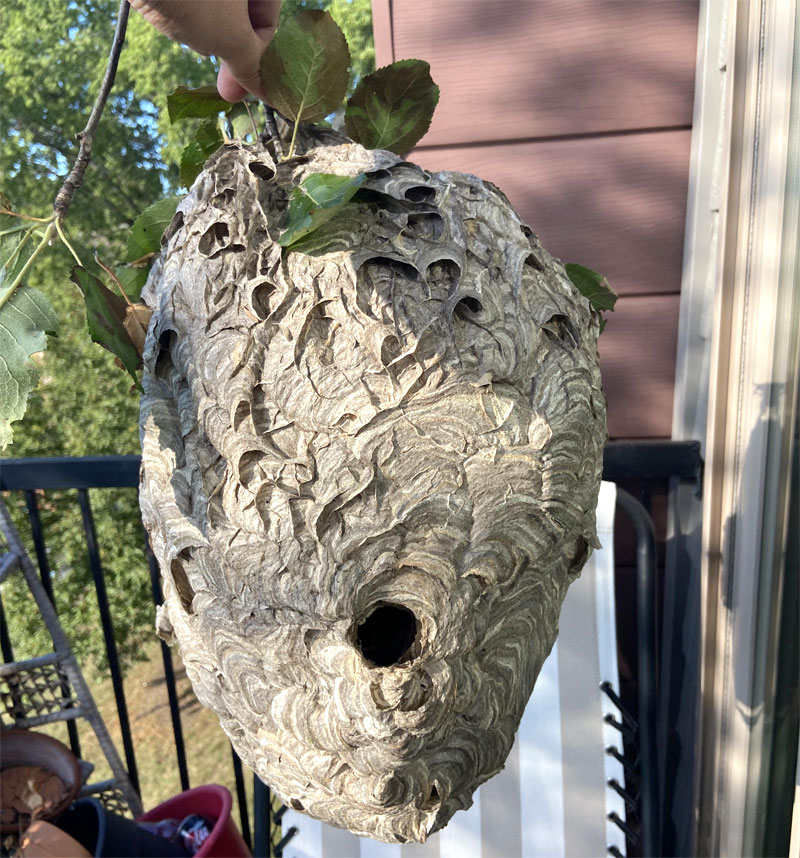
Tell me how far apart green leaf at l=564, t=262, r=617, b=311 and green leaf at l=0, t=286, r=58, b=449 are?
0.48m

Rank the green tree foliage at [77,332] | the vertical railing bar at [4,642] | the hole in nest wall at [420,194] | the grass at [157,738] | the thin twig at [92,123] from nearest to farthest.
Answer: the thin twig at [92,123] < the hole in nest wall at [420,194] < the vertical railing bar at [4,642] < the grass at [157,738] < the green tree foliage at [77,332]

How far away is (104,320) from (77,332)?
→ 13.3 feet

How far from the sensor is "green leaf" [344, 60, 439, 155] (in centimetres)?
62

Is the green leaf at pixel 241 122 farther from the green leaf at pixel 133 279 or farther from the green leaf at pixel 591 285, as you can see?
the green leaf at pixel 591 285

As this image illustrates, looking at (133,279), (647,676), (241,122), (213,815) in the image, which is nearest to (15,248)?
(133,279)

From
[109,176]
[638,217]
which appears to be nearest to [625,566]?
[638,217]

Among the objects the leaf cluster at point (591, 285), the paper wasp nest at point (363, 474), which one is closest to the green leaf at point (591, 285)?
the leaf cluster at point (591, 285)

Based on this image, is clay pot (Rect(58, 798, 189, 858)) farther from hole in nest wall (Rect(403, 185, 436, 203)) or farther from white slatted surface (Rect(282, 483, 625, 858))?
hole in nest wall (Rect(403, 185, 436, 203))

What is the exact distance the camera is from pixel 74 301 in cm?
406

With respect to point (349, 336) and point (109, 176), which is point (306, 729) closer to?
point (349, 336)

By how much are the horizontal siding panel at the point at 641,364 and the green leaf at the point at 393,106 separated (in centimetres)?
71

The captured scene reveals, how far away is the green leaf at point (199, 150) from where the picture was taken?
0.65m

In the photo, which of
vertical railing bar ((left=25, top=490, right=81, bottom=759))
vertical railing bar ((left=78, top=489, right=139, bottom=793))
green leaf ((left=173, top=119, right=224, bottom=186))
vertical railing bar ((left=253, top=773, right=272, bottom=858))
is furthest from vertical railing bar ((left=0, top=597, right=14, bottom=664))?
green leaf ((left=173, top=119, right=224, bottom=186))

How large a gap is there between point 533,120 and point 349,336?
34.9 inches
